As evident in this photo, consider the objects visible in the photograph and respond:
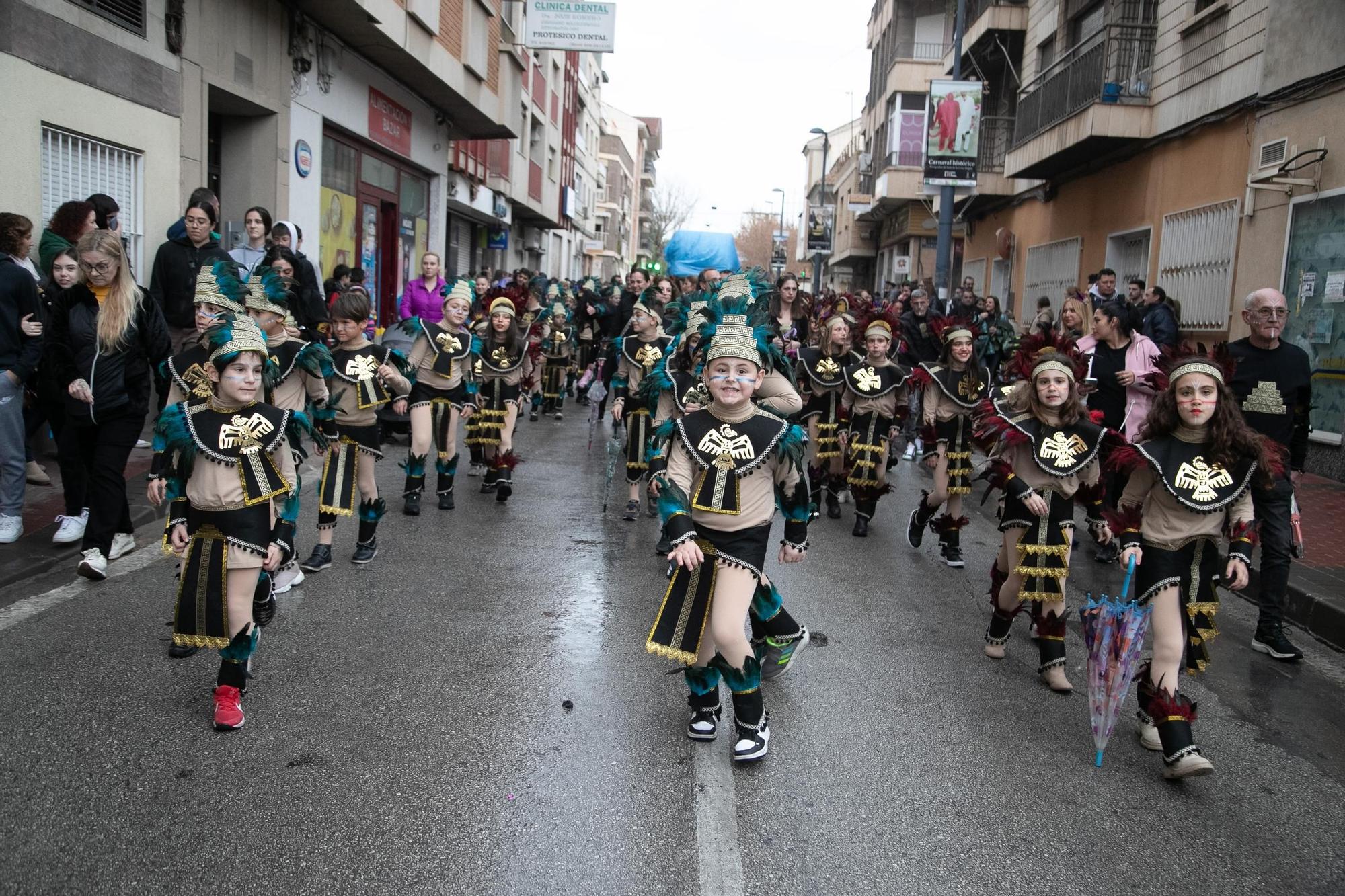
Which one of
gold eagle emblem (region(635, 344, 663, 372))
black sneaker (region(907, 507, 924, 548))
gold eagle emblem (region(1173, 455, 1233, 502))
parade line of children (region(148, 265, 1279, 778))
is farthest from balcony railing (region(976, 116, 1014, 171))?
gold eagle emblem (region(1173, 455, 1233, 502))

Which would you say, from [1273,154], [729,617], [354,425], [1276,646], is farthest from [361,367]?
[1273,154]

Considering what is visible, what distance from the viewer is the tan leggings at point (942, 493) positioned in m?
8.26

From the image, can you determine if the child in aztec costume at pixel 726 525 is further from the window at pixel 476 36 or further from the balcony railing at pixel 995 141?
the balcony railing at pixel 995 141

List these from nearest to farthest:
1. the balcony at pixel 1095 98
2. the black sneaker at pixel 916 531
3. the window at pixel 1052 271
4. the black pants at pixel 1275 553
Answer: the black pants at pixel 1275 553, the black sneaker at pixel 916 531, the balcony at pixel 1095 98, the window at pixel 1052 271

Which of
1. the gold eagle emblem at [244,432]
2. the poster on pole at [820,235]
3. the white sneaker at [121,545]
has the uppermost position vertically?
the poster on pole at [820,235]

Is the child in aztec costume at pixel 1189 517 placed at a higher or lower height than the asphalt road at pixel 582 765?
higher

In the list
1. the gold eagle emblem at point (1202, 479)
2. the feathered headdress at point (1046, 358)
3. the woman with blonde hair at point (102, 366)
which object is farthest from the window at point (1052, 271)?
the woman with blonde hair at point (102, 366)

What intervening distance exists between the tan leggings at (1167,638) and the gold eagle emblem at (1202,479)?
44cm

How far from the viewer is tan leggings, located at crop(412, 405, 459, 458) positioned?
867 cm

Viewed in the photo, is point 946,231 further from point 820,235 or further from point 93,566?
point 820,235

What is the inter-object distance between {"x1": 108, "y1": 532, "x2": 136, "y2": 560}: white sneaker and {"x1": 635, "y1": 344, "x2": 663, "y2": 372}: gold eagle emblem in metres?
4.22

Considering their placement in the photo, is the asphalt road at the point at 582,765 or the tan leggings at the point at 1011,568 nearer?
the asphalt road at the point at 582,765

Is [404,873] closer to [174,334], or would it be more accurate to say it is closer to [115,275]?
[115,275]

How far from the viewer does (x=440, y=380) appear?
895 centimetres
